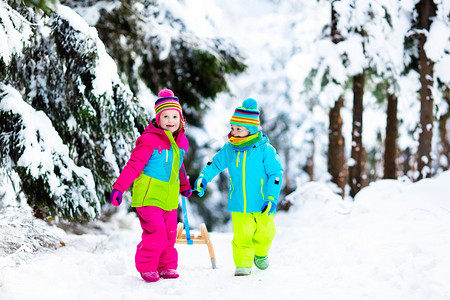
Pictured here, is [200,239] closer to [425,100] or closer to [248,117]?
[248,117]

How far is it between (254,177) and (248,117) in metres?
0.61

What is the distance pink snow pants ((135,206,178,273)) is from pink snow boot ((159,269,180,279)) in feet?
0.17

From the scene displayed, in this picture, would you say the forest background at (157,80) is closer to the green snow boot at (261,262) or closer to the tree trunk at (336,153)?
the tree trunk at (336,153)

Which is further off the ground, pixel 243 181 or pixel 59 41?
pixel 59 41

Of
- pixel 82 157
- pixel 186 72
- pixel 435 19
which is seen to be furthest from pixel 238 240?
pixel 435 19

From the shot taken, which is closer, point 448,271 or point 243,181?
point 448,271

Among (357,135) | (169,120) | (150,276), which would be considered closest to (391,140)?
(357,135)

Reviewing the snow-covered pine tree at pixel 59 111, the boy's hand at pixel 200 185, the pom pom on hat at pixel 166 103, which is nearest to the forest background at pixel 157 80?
the snow-covered pine tree at pixel 59 111

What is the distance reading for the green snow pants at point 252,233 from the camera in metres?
4.37

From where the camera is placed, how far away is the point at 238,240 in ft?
14.4

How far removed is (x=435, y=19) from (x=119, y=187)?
277 inches

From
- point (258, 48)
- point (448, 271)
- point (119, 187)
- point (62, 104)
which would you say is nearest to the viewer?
point (448, 271)

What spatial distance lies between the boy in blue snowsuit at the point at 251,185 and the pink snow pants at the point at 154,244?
0.54 metres

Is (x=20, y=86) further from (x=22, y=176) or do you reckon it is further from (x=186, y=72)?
(x=186, y=72)
